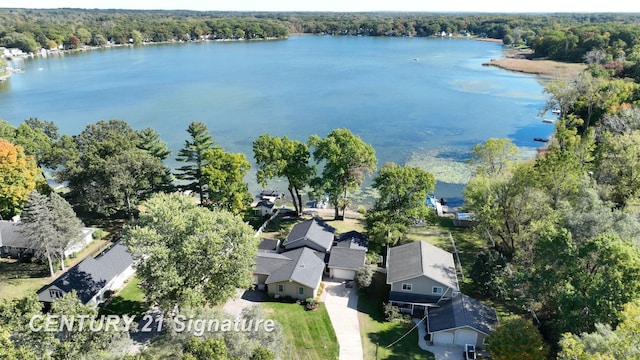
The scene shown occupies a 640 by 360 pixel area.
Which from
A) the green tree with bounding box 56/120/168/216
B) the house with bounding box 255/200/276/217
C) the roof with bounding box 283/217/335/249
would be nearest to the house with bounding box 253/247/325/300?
the roof with bounding box 283/217/335/249

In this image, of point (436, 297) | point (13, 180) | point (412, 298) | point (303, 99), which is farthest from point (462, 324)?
point (303, 99)

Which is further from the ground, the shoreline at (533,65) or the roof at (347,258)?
the shoreline at (533,65)

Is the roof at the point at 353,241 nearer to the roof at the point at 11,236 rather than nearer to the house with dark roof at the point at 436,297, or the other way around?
the house with dark roof at the point at 436,297

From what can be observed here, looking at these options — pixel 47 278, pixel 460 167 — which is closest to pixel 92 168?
pixel 47 278

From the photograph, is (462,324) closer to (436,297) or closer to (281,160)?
(436,297)

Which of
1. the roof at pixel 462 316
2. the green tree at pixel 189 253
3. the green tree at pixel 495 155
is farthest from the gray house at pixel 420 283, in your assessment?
the green tree at pixel 495 155

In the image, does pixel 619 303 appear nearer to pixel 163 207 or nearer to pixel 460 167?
pixel 163 207

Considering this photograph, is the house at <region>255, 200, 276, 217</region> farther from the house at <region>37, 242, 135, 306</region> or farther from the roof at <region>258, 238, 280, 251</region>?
the house at <region>37, 242, 135, 306</region>
